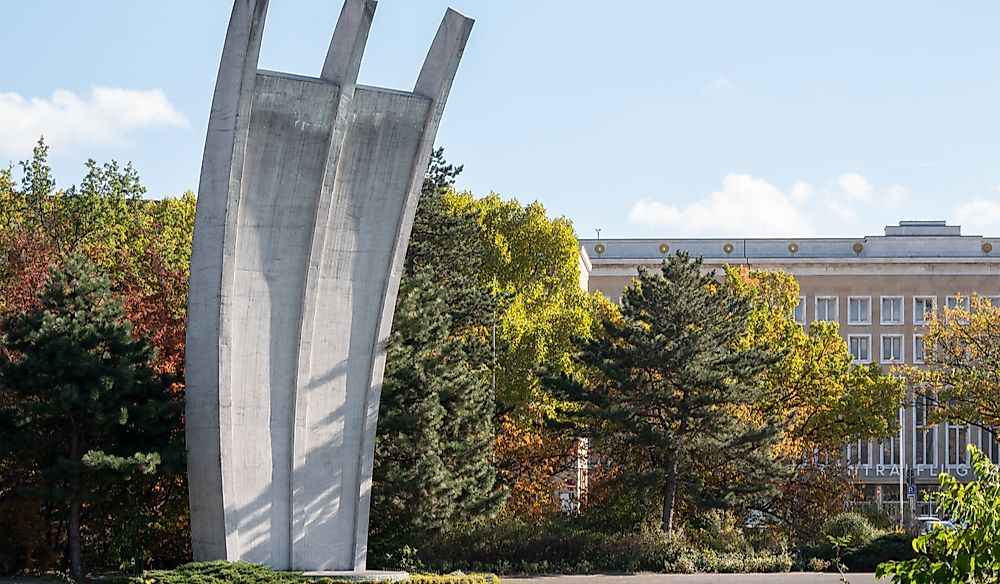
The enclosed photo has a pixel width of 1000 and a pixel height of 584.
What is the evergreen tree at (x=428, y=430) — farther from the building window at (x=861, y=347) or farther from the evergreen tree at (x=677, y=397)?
the building window at (x=861, y=347)

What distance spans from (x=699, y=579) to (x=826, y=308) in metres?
43.7

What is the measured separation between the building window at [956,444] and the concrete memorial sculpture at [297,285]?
50240 millimetres

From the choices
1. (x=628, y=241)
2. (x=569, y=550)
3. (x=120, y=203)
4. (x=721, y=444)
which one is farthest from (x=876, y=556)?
(x=628, y=241)

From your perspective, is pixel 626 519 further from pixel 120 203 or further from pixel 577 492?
pixel 120 203

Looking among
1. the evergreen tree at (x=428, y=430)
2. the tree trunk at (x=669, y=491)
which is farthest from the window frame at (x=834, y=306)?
the tree trunk at (x=669, y=491)

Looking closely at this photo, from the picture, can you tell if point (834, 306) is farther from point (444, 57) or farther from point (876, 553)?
point (444, 57)

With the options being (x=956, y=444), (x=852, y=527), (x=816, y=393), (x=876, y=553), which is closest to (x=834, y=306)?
(x=956, y=444)

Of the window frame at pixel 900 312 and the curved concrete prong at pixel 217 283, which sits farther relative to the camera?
the window frame at pixel 900 312

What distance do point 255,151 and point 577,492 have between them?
20555 mm

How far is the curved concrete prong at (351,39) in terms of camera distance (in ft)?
73.0

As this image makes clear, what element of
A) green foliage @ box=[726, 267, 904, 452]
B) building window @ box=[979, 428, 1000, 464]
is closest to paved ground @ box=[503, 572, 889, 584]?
green foliage @ box=[726, 267, 904, 452]

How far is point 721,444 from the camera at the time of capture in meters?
33.3

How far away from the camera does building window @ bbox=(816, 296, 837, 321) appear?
70438 mm

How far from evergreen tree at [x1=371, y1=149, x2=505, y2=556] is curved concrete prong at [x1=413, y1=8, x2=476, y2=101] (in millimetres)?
7520
